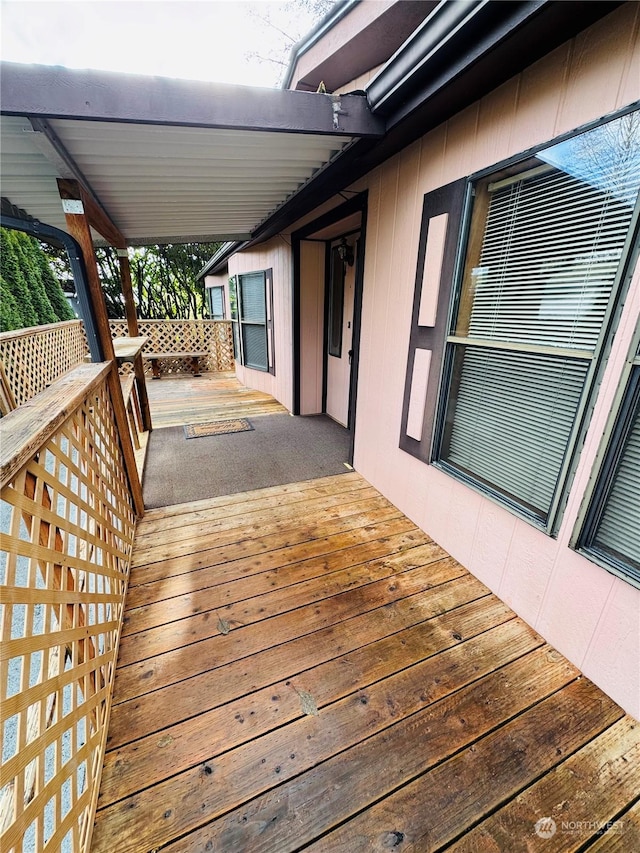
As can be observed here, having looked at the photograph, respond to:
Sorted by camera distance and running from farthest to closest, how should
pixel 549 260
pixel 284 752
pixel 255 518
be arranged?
1. pixel 255 518
2. pixel 549 260
3. pixel 284 752

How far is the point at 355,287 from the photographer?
2941 mm

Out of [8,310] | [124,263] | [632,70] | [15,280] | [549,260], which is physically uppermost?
[632,70]

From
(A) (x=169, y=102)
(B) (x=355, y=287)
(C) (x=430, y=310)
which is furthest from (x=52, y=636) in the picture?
(B) (x=355, y=287)

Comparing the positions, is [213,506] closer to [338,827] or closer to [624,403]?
[338,827]

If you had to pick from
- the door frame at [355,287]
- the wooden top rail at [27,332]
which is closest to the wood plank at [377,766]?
the door frame at [355,287]

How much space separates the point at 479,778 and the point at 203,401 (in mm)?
5252

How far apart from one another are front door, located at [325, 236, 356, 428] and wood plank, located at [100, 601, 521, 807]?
2.35 metres

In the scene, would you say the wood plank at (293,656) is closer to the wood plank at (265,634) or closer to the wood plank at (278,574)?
the wood plank at (265,634)

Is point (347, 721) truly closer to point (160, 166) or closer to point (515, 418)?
point (515, 418)

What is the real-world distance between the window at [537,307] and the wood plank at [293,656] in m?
0.57

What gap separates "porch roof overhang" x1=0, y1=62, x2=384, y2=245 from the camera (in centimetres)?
138

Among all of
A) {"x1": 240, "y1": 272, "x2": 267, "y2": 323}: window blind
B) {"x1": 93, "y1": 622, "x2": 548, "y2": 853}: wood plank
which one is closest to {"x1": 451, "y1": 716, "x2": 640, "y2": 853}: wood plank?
{"x1": 93, "y1": 622, "x2": 548, "y2": 853}: wood plank

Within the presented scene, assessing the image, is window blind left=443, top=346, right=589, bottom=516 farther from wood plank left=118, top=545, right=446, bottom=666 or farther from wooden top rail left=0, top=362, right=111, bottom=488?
wooden top rail left=0, top=362, right=111, bottom=488

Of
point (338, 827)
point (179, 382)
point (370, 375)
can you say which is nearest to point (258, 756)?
point (338, 827)
